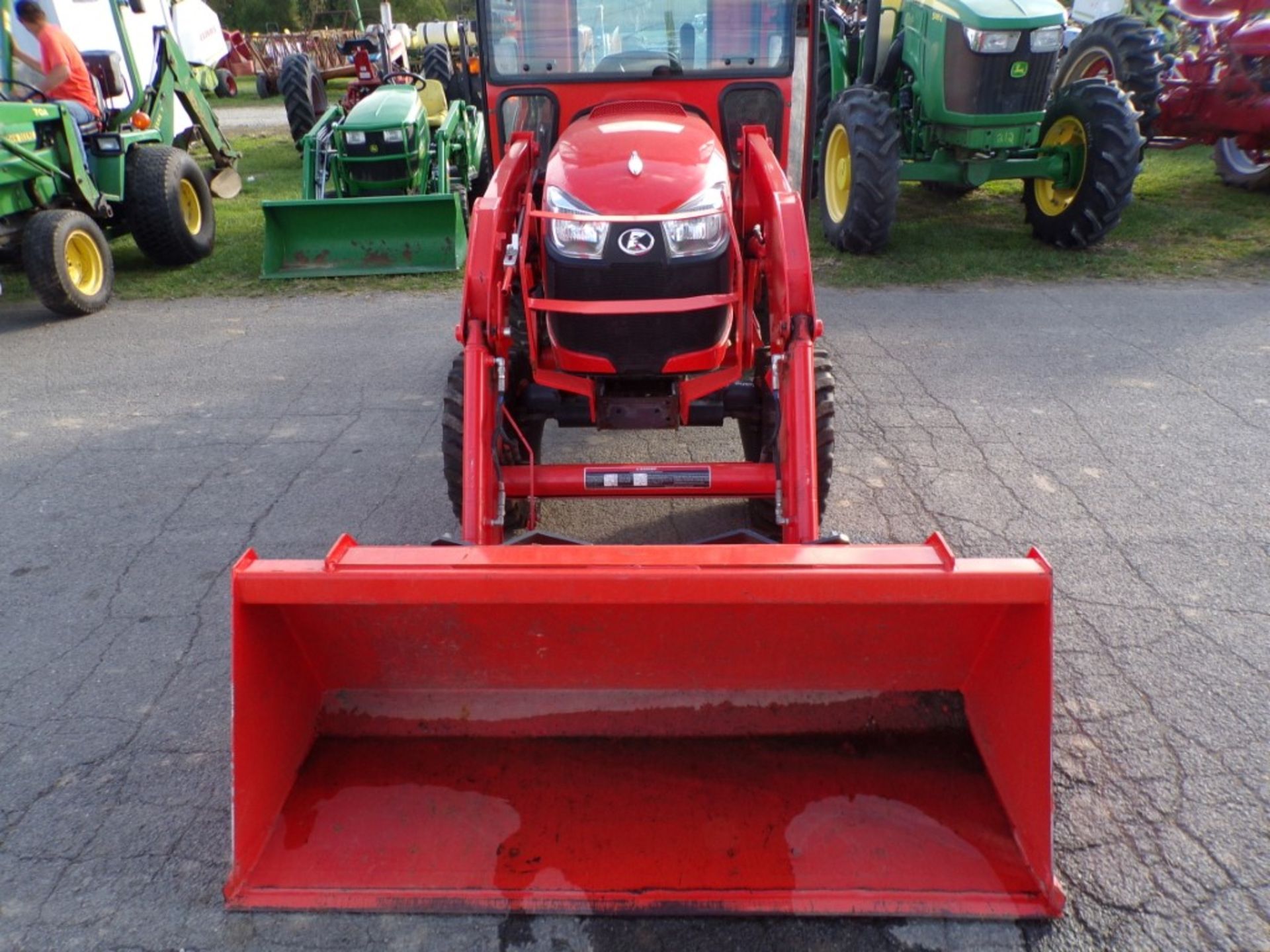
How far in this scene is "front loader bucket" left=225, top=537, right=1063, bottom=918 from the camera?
2.15 m

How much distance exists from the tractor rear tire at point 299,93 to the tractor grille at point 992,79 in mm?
9095

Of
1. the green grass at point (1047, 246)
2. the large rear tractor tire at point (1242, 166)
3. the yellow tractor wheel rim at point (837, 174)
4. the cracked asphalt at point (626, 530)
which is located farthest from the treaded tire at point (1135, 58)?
the cracked asphalt at point (626, 530)

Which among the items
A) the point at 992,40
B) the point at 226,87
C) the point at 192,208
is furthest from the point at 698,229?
the point at 226,87

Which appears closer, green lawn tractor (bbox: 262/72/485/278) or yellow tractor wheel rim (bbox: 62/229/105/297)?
yellow tractor wheel rim (bbox: 62/229/105/297)

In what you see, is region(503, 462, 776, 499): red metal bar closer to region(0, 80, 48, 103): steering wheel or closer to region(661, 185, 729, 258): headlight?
region(661, 185, 729, 258): headlight

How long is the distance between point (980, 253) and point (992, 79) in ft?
4.63

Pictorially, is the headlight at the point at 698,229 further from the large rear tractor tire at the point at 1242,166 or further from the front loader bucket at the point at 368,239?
the large rear tractor tire at the point at 1242,166

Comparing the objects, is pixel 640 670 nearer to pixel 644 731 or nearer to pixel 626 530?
pixel 644 731

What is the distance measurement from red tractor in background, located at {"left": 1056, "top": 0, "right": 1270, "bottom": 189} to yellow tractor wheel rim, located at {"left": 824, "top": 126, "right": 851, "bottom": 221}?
10.0ft

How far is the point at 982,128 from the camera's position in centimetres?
763

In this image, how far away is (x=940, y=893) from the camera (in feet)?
7.05

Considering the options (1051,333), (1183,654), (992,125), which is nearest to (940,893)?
(1183,654)

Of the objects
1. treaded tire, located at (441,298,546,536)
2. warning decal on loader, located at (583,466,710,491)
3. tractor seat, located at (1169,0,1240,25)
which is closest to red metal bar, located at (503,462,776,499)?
warning decal on loader, located at (583,466,710,491)

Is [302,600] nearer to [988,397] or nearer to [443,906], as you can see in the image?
[443,906]
